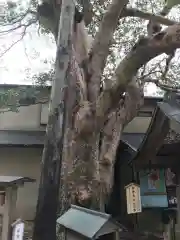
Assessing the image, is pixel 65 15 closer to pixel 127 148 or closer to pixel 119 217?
pixel 127 148

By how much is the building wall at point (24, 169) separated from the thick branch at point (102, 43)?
399 cm

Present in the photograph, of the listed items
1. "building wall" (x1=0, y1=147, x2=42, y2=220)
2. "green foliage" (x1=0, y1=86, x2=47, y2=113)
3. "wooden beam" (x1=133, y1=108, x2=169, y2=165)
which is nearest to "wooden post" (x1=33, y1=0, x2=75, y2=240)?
"wooden beam" (x1=133, y1=108, x2=169, y2=165)

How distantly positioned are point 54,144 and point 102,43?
2.96m

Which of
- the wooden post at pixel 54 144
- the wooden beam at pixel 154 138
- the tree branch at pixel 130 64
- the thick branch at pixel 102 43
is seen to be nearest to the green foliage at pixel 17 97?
the thick branch at pixel 102 43

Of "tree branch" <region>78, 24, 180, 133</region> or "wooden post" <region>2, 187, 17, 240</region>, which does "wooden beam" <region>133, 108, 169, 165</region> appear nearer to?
"tree branch" <region>78, 24, 180, 133</region>

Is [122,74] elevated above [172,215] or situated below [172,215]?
above

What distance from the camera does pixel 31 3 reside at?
910 cm

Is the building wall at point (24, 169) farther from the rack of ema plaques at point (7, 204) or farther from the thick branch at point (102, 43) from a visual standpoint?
the rack of ema plaques at point (7, 204)

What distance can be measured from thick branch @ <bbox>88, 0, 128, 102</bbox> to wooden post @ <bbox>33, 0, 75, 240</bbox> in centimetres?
129

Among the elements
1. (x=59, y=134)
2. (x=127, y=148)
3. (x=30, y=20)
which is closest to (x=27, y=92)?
(x=30, y=20)

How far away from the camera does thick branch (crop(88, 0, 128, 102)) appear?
6410mm

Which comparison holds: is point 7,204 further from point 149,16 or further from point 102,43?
point 149,16

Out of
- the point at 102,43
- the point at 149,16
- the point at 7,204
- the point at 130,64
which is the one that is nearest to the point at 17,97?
the point at 102,43

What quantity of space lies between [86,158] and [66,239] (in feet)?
9.39
